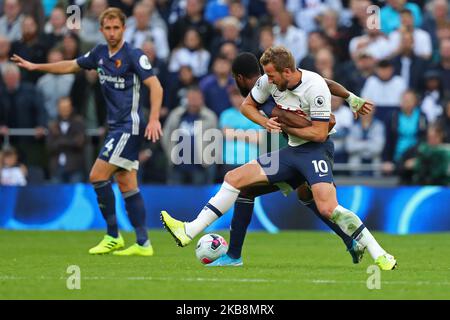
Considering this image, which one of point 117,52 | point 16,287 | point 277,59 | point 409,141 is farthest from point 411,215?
point 16,287

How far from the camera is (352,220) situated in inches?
416

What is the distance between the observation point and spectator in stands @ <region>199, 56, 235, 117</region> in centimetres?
1920

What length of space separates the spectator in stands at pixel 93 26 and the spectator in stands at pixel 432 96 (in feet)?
18.9

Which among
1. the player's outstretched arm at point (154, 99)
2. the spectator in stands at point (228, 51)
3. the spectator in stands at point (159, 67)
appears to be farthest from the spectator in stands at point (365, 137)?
the player's outstretched arm at point (154, 99)

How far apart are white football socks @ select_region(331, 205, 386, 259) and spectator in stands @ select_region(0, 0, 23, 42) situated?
11.6 m

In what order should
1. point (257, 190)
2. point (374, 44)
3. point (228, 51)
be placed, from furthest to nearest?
point (374, 44), point (228, 51), point (257, 190)

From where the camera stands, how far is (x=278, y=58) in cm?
1046

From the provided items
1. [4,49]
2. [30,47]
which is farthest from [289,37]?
[4,49]

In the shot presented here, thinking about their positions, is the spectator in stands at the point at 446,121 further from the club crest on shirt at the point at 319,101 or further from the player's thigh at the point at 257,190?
the club crest on shirt at the point at 319,101

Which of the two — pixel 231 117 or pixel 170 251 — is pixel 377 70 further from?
pixel 170 251

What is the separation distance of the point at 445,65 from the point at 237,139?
14.3ft

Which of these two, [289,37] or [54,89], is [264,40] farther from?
[54,89]

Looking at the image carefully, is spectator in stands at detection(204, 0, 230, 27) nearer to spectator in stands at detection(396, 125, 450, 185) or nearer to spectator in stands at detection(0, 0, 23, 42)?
spectator in stands at detection(0, 0, 23, 42)

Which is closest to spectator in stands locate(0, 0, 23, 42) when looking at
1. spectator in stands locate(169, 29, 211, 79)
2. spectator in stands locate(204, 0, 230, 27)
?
spectator in stands locate(169, 29, 211, 79)
